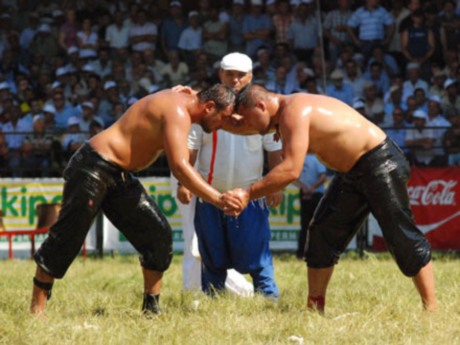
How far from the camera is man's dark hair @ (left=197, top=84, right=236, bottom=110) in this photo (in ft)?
20.9

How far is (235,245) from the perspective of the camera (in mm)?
7625

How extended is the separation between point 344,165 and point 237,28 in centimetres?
1041

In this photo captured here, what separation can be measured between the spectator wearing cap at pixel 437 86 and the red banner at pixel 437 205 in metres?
2.05

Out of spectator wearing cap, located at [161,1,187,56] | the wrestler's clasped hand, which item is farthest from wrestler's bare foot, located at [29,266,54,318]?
spectator wearing cap, located at [161,1,187,56]

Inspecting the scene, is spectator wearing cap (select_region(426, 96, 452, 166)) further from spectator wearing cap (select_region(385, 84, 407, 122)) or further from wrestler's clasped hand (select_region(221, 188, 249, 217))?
wrestler's clasped hand (select_region(221, 188, 249, 217))

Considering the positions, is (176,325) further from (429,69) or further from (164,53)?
(164,53)

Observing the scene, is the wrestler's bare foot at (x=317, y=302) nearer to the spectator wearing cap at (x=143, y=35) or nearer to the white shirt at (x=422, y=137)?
the white shirt at (x=422, y=137)

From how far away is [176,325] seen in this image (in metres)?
5.92

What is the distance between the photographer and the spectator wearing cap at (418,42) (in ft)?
50.6

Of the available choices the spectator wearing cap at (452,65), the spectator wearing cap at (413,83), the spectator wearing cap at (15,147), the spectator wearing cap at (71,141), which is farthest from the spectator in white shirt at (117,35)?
the spectator wearing cap at (452,65)

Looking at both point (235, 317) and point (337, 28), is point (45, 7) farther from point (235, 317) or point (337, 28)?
point (235, 317)

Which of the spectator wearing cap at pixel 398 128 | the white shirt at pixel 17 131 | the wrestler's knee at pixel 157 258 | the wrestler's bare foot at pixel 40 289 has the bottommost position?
the white shirt at pixel 17 131

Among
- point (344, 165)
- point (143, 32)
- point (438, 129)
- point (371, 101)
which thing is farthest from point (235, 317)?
point (143, 32)

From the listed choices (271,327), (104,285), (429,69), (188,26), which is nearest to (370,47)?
(429,69)
